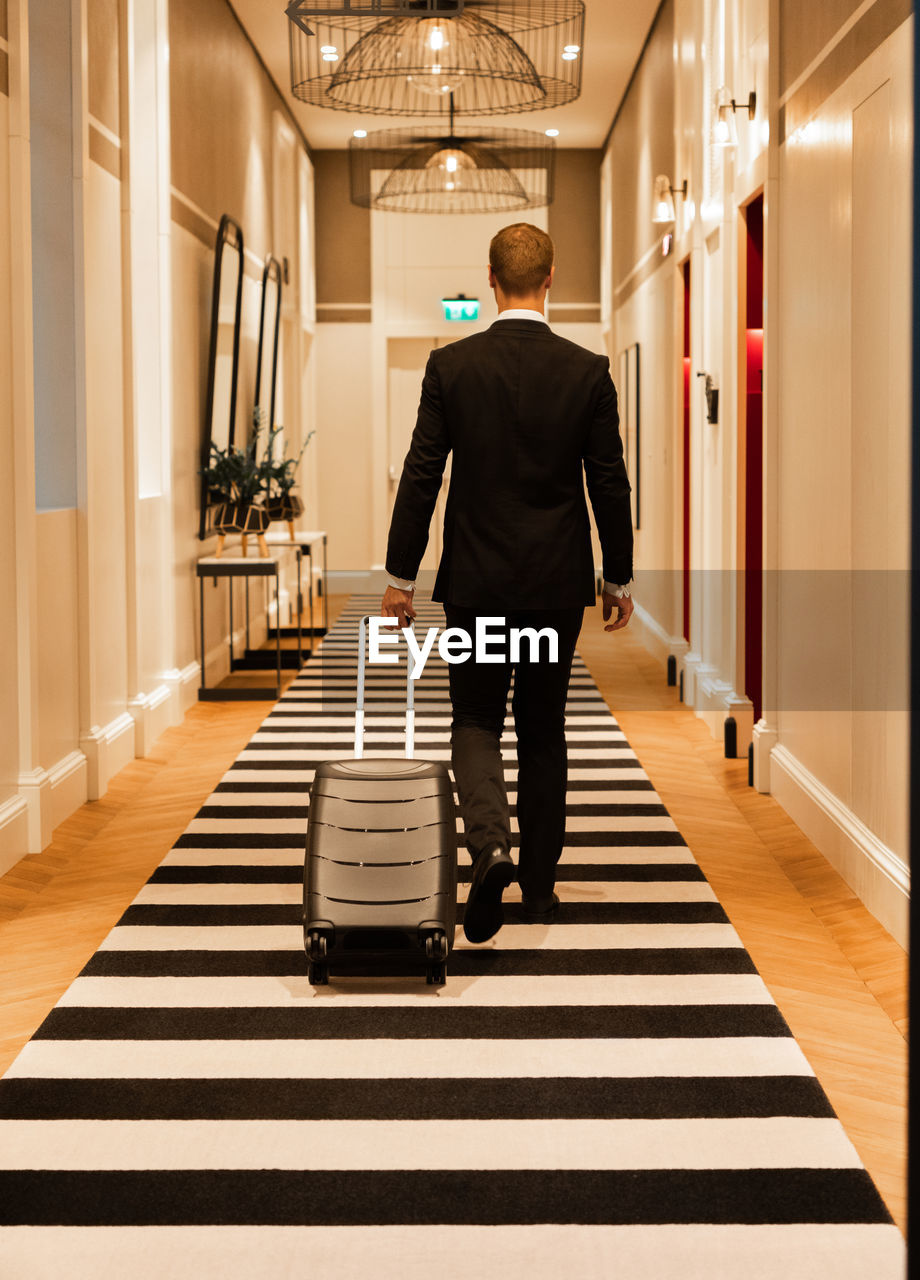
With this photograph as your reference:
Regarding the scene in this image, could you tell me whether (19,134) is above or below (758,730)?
above

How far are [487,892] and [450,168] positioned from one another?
679 centimetres

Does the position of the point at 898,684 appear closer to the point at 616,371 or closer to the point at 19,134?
the point at 19,134

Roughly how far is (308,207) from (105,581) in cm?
744

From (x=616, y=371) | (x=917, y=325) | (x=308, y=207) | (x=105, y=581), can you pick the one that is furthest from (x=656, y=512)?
(x=917, y=325)

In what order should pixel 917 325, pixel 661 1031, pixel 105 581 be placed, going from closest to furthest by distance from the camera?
pixel 917 325
pixel 661 1031
pixel 105 581

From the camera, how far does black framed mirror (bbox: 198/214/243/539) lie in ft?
22.8

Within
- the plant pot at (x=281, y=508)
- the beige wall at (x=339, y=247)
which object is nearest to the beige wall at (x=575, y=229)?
the beige wall at (x=339, y=247)

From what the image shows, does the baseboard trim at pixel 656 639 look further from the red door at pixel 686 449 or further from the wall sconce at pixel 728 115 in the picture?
the wall sconce at pixel 728 115

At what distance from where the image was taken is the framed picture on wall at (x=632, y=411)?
9.52m

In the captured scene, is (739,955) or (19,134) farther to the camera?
(19,134)

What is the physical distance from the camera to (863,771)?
3.49m

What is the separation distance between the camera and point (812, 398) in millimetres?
4105

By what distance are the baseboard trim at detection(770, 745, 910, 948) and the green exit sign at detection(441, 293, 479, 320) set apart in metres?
8.39

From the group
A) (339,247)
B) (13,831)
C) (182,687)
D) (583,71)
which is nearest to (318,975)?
(13,831)
